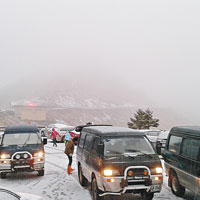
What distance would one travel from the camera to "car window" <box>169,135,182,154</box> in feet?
27.3

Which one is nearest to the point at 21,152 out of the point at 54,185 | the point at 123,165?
the point at 54,185

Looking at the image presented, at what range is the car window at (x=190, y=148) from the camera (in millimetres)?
7073

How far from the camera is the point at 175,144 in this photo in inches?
339

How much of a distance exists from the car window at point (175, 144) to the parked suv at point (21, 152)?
528 cm

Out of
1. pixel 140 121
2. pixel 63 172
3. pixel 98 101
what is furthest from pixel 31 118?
pixel 98 101

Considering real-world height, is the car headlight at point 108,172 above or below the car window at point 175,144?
below

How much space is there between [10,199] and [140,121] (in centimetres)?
4898

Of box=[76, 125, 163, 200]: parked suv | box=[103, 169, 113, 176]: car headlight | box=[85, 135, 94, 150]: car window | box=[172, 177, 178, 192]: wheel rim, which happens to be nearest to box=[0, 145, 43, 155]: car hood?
box=[85, 135, 94, 150]: car window

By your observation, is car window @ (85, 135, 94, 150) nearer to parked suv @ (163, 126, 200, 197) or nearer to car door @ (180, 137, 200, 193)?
parked suv @ (163, 126, 200, 197)

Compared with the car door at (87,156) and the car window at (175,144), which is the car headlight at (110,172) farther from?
the car window at (175,144)

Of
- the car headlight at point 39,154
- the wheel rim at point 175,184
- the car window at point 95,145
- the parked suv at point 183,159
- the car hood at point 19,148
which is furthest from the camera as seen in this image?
the car headlight at point 39,154

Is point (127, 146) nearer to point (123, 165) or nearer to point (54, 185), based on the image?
point (123, 165)

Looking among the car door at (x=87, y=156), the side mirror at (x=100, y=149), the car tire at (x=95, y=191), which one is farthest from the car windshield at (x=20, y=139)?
the side mirror at (x=100, y=149)

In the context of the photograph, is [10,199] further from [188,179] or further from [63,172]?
[63,172]
